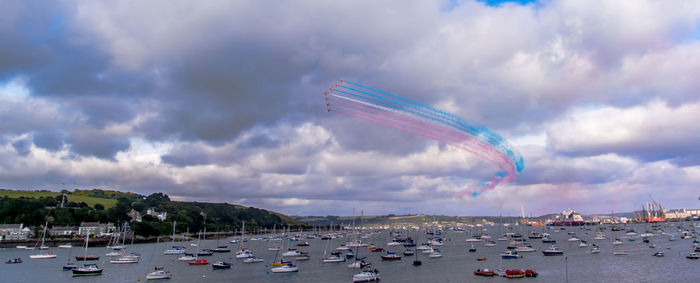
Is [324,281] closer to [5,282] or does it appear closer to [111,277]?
[111,277]

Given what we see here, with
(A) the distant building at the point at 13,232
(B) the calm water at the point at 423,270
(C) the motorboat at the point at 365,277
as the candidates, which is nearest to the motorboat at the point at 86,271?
(B) the calm water at the point at 423,270

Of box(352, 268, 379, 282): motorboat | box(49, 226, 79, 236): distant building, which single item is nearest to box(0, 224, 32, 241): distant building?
box(49, 226, 79, 236): distant building

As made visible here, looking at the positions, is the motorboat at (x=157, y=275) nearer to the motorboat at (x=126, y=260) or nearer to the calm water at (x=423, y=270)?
the calm water at (x=423, y=270)

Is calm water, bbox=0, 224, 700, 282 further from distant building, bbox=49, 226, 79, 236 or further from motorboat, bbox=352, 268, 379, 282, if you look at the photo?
distant building, bbox=49, 226, 79, 236

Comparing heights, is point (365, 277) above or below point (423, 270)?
above

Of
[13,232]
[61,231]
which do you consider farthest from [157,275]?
[13,232]

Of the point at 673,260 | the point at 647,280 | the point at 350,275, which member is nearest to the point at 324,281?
the point at 350,275

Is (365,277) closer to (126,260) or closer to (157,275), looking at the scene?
(157,275)

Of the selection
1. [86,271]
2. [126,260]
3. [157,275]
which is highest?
[157,275]
